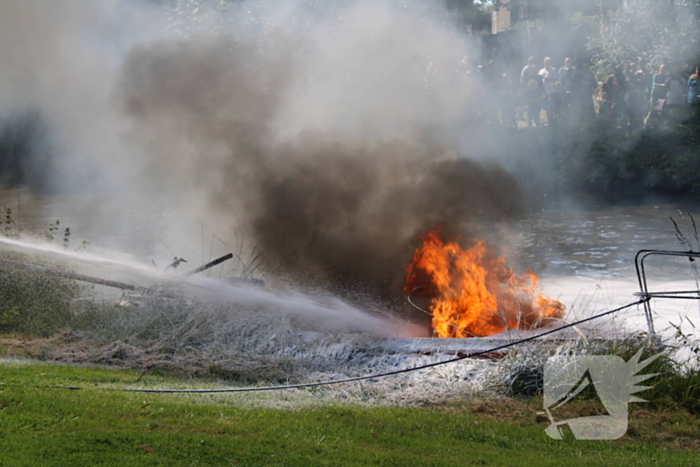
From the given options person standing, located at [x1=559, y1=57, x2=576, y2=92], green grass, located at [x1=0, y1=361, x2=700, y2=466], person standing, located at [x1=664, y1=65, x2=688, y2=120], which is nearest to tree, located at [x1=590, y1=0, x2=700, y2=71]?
person standing, located at [x1=664, y1=65, x2=688, y2=120]

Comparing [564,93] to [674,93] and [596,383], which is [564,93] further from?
[596,383]

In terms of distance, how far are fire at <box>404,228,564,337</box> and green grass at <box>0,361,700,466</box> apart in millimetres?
2298

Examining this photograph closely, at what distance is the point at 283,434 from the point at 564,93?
16.8m

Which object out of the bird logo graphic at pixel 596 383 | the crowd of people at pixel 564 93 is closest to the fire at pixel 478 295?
the bird logo graphic at pixel 596 383

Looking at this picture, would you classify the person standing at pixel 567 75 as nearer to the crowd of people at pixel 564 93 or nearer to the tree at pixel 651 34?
the crowd of people at pixel 564 93

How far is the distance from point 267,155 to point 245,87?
177 cm

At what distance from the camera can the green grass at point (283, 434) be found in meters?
4.51

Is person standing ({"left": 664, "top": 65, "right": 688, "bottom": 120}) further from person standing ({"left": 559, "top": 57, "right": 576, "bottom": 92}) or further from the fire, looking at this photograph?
the fire

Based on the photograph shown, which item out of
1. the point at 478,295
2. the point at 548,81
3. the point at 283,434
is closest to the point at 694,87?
the point at 548,81

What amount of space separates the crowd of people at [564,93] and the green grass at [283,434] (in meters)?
14.4

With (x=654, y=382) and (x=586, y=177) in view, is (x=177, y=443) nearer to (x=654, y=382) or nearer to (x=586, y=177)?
(x=654, y=382)

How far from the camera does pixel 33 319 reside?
840 centimetres

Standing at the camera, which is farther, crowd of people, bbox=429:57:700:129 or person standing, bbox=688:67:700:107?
crowd of people, bbox=429:57:700:129

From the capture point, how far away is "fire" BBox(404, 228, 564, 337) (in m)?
8.41
